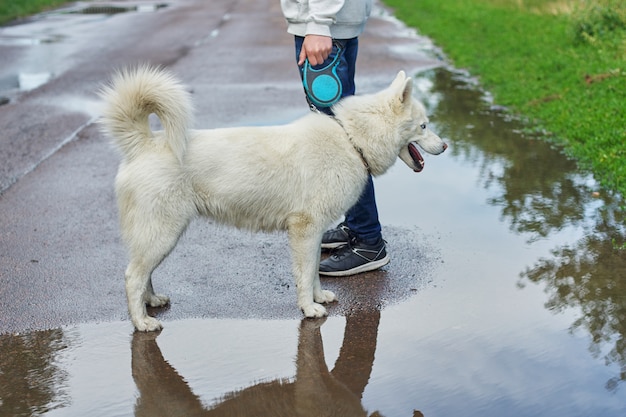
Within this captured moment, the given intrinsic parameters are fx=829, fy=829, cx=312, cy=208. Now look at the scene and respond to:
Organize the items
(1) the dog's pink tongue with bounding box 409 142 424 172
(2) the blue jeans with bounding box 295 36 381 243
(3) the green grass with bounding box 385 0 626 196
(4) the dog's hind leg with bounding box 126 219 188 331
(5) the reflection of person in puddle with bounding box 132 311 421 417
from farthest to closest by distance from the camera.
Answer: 1. (3) the green grass with bounding box 385 0 626 196
2. (2) the blue jeans with bounding box 295 36 381 243
3. (1) the dog's pink tongue with bounding box 409 142 424 172
4. (4) the dog's hind leg with bounding box 126 219 188 331
5. (5) the reflection of person in puddle with bounding box 132 311 421 417

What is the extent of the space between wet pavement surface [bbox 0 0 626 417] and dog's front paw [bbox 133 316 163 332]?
0.18 feet

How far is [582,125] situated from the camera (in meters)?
8.99

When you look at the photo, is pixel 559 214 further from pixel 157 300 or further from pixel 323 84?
pixel 157 300

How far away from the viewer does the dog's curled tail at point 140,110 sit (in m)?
4.63

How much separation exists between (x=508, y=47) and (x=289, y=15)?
10573 millimetres

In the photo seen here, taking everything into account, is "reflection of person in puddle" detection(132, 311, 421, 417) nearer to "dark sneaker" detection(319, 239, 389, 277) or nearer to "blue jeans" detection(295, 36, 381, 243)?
"dark sneaker" detection(319, 239, 389, 277)

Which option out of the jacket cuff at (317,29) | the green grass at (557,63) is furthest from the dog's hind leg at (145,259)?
the green grass at (557,63)

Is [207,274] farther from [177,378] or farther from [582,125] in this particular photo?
[582,125]

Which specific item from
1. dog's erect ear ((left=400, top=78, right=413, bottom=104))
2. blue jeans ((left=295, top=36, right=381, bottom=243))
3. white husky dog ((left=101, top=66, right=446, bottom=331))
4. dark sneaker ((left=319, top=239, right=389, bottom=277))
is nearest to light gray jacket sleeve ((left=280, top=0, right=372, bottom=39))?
blue jeans ((left=295, top=36, right=381, bottom=243))

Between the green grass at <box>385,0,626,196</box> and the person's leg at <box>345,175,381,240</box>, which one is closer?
the person's leg at <box>345,175,381,240</box>

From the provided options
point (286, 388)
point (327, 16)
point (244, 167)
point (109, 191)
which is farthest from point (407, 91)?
point (109, 191)

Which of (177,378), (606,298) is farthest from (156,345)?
(606,298)

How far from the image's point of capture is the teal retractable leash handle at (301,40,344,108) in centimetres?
519

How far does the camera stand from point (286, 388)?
4031 millimetres
